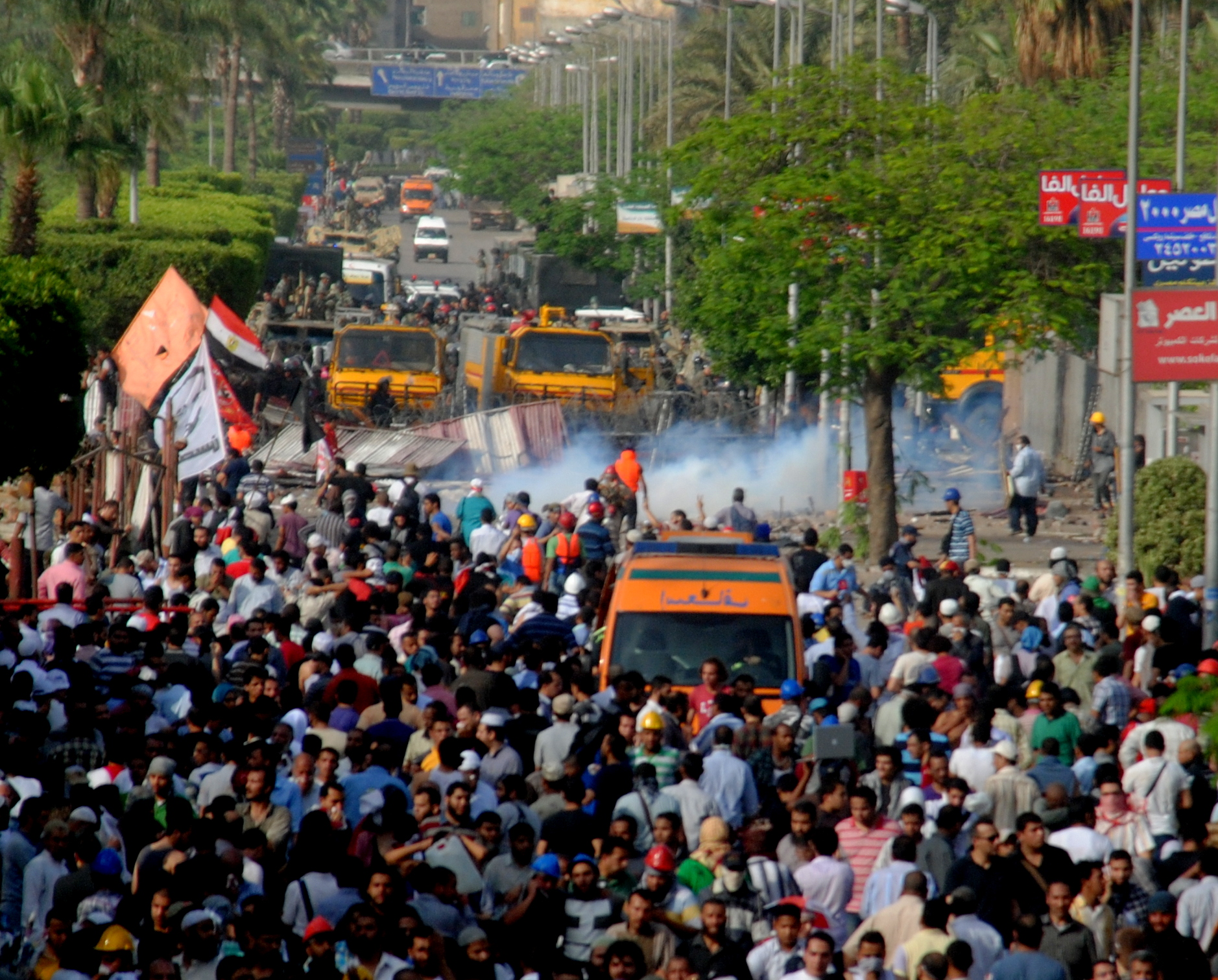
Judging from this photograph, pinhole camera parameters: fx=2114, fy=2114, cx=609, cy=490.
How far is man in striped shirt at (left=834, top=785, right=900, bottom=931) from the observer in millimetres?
10203

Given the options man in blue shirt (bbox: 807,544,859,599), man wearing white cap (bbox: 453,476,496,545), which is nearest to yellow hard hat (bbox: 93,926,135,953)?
man in blue shirt (bbox: 807,544,859,599)

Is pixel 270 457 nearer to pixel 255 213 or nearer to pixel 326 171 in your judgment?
pixel 255 213

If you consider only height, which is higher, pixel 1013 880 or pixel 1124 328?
pixel 1124 328

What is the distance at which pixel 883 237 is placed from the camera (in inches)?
891

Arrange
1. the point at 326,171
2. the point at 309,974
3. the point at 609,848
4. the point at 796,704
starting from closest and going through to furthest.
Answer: the point at 309,974 → the point at 609,848 → the point at 796,704 → the point at 326,171

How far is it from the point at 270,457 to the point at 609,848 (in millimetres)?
19174

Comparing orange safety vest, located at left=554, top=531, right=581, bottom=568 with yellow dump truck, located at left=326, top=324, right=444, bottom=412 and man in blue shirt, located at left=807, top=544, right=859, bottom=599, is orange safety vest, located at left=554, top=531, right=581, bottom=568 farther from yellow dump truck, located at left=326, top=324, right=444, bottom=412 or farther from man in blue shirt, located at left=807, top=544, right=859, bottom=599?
yellow dump truck, located at left=326, top=324, right=444, bottom=412

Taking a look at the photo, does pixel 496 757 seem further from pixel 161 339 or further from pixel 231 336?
pixel 231 336

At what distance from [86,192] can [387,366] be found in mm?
11699

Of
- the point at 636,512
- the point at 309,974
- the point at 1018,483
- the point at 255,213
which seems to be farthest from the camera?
the point at 255,213

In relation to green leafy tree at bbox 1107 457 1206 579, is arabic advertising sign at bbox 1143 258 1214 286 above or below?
above

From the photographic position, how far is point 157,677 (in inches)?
507

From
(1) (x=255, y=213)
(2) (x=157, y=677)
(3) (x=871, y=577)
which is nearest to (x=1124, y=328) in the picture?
(3) (x=871, y=577)

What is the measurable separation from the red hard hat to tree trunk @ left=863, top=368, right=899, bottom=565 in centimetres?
1430
